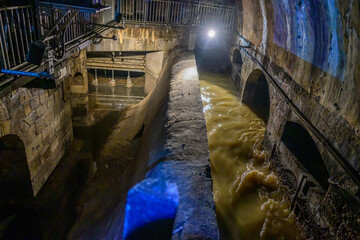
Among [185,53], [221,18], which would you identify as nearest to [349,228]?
[185,53]

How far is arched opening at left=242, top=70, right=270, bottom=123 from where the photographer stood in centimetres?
955

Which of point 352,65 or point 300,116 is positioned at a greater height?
point 352,65

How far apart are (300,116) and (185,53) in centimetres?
751

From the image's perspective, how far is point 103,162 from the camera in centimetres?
876

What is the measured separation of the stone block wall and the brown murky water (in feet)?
15.8

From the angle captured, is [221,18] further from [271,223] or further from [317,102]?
[271,223]

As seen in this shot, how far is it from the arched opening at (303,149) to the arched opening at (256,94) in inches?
119

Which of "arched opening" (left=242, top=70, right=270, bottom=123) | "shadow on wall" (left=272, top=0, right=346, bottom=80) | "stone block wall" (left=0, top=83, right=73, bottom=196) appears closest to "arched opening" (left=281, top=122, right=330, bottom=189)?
"shadow on wall" (left=272, top=0, right=346, bottom=80)

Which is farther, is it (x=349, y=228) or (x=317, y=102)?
(x=317, y=102)

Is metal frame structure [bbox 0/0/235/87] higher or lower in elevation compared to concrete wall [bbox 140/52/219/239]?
higher

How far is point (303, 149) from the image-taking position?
20.0ft

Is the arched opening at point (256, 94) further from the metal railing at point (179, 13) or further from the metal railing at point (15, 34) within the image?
the metal railing at point (15, 34)

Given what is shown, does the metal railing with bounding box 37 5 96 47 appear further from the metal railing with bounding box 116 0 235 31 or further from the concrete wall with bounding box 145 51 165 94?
the concrete wall with bounding box 145 51 165 94

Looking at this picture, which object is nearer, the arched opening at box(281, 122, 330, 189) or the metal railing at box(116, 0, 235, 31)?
the arched opening at box(281, 122, 330, 189)
